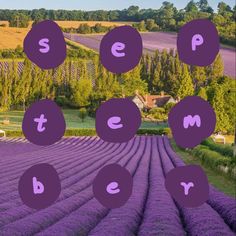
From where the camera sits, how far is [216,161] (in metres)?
19.8

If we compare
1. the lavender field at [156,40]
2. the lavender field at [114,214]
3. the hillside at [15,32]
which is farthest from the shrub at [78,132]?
the lavender field at [156,40]

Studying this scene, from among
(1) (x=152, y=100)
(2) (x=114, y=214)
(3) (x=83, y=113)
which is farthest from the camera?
(1) (x=152, y=100)

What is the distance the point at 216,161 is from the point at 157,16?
9.52 meters

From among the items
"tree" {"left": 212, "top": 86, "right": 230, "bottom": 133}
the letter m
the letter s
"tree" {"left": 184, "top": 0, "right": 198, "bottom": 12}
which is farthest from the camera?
"tree" {"left": 212, "top": 86, "right": 230, "bottom": 133}

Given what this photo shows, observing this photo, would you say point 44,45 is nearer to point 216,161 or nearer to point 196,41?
point 196,41

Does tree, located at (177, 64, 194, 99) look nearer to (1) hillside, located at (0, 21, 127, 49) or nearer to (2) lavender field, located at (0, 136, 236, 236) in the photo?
(2) lavender field, located at (0, 136, 236, 236)

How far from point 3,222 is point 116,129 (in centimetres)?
229

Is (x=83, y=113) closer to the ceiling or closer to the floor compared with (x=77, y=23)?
closer to the floor

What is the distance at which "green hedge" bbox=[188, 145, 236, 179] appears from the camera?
1817 cm

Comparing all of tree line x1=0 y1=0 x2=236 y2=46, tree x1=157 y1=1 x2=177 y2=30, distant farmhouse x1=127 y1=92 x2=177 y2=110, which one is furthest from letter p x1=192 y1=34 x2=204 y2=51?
distant farmhouse x1=127 y1=92 x2=177 y2=110

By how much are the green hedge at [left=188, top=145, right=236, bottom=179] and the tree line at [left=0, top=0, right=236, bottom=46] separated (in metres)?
7.58

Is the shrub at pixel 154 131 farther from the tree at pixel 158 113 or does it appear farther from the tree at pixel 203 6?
the tree at pixel 203 6

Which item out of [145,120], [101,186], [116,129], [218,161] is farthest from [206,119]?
[145,120]

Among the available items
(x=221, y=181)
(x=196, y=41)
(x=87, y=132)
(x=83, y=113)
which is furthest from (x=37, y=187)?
(x=87, y=132)
